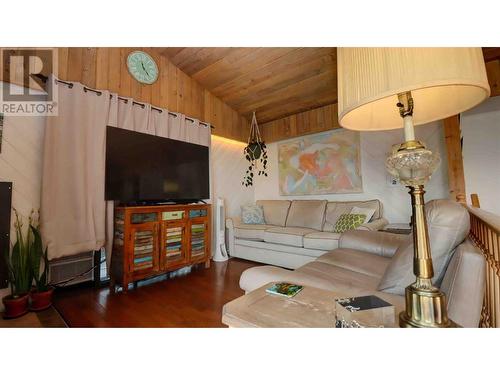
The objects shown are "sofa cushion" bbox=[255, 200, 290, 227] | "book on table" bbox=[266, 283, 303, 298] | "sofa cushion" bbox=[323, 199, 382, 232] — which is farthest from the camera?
"sofa cushion" bbox=[255, 200, 290, 227]

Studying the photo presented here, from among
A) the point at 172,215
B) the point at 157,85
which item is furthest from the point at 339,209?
the point at 157,85

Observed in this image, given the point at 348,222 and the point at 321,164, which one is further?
the point at 321,164

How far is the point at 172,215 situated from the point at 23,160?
1.42 m

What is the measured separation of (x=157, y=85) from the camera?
2.93m

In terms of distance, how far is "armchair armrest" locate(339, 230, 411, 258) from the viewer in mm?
1825

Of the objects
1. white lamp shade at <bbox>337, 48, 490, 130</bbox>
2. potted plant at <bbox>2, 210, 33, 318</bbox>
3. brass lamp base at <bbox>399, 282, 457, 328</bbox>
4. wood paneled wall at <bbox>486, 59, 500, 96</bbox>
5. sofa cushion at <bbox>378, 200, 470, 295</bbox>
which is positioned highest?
wood paneled wall at <bbox>486, 59, 500, 96</bbox>

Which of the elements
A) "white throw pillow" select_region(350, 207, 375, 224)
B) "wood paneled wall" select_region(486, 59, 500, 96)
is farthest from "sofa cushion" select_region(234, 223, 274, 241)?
"wood paneled wall" select_region(486, 59, 500, 96)

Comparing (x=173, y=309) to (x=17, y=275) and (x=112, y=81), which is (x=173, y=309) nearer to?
(x=17, y=275)

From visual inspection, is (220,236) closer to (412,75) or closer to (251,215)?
(251,215)

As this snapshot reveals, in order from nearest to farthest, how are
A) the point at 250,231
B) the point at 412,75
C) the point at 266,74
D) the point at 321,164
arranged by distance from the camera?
the point at 412,75
the point at 266,74
the point at 250,231
the point at 321,164

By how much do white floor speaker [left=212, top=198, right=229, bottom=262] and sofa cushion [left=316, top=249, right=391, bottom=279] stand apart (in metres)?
1.92

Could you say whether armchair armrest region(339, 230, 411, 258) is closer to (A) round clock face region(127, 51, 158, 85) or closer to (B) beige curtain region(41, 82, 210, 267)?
(B) beige curtain region(41, 82, 210, 267)

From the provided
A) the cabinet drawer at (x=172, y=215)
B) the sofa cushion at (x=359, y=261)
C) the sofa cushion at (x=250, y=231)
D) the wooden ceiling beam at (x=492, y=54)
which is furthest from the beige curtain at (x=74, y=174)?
the wooden ceiling beam at (x=492, y=54)

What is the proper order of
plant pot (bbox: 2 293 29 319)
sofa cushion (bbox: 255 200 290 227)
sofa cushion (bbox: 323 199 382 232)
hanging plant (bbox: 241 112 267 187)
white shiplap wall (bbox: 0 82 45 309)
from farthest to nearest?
hanging plant (bbox: 241 112 267 187) → sofa cushion (bbox: 255 200 290 227) → sofa cushion (bbox: 323 199 382 232) → white shiplap wall (bbox: 0 82 45 309) → plant pot (bbox: 2 293 29 319)
